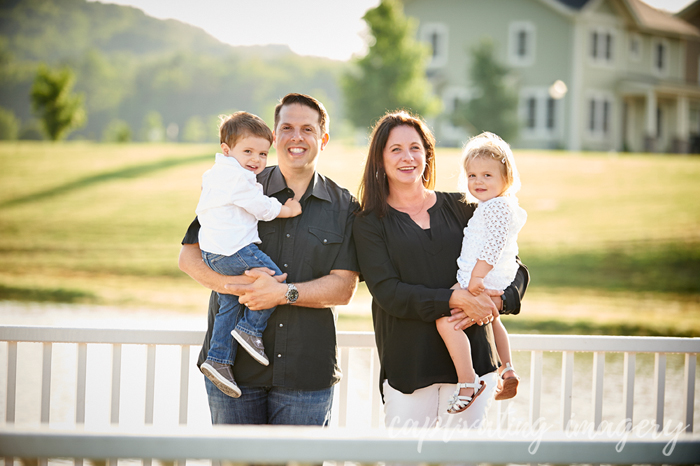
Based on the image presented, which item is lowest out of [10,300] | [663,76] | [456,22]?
[10,300]

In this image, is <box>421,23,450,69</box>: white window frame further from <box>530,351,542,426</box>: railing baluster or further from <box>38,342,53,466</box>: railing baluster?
<box>38,342,53,466</box>: railing baluster

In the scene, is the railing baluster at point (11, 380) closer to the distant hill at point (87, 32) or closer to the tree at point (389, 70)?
the tree at point (389, 70)

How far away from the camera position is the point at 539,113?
22750mm

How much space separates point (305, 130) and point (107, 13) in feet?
274

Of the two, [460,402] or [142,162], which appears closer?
[460,402]

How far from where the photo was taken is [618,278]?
11.8 meters

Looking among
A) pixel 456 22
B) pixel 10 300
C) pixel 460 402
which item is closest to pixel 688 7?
pixel 456 22

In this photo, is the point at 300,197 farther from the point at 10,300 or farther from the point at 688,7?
the point at 688,7

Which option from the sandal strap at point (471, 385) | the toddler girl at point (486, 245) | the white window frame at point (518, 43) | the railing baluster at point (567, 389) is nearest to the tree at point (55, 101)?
the white window frame at point (518, 43)

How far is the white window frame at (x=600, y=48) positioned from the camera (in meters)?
22.4

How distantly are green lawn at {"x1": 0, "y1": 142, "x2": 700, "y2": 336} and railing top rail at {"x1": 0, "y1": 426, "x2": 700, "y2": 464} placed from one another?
8.17m

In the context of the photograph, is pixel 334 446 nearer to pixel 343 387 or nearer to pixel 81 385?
pixel 343 387

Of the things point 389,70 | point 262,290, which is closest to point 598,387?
A: point 262,290

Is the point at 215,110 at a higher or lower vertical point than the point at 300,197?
higher
